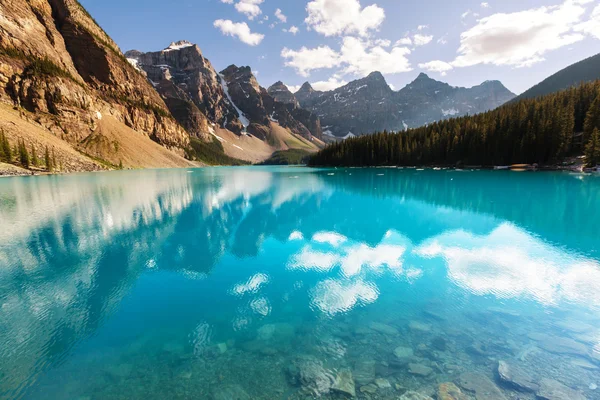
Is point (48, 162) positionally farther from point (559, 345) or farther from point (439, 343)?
point (559, 345)

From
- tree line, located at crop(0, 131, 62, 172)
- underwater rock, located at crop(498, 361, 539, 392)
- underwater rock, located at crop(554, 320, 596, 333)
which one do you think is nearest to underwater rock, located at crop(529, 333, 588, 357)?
underwater rock, located at crop(554, 320, 596, 333)

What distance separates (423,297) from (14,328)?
1384cm

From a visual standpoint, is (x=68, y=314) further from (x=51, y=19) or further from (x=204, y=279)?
(x=51, y=19)

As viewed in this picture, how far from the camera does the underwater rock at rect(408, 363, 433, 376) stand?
6.14 metres

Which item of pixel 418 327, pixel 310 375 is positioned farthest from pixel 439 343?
pixel 310 375

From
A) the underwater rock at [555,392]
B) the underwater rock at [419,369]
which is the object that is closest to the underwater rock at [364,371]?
the underwater rock at [419,369]

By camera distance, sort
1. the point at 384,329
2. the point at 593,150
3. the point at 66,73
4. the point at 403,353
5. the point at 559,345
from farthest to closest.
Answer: the point at 66,73 < the point at 593,150 < the point at 384,329 < the point at 559,345 < the point at 403,353

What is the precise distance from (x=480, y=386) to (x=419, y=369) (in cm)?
122

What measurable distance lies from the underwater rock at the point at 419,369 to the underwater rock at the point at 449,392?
409 mm

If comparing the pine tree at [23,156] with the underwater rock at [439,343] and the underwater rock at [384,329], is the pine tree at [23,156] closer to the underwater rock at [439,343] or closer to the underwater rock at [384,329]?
the underwater rock at [384,329]

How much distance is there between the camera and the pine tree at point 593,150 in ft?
200

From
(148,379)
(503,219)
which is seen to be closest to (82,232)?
(148,379)

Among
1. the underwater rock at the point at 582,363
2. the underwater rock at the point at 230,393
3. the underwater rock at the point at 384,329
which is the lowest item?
the underwater rock at the point at 384,329

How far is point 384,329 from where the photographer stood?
7.96 m
